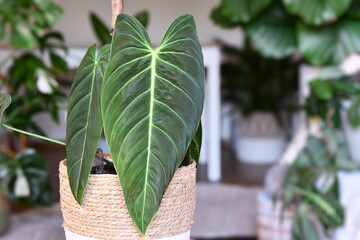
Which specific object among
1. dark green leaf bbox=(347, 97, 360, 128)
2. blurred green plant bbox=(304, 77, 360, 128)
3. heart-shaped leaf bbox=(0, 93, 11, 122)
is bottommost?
heart-shaped leaf bbox=(0, 93, 11, 122)

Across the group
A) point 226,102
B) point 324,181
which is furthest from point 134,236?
point 226,102

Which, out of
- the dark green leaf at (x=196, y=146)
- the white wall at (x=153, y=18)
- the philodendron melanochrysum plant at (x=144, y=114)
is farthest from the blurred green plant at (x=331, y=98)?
the white wall at (x=153, y=18)

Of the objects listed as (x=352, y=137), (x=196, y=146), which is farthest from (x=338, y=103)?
(x=196, y=146)

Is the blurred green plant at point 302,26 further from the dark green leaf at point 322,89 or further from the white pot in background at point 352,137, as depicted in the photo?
the white pot in background at point 352,137

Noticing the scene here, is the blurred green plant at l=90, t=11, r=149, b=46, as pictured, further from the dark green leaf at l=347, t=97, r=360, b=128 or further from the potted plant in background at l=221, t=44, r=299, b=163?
the potted plant in background at l=221, t=44, r=299, b=163

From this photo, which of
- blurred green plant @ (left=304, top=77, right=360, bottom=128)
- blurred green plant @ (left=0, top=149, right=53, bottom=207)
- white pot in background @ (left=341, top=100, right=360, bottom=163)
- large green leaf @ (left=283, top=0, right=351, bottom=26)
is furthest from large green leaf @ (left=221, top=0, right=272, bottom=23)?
blurred green plant @ (left=0, top=149, right=53, bottom=207)

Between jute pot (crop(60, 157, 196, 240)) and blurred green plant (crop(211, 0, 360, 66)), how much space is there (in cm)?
165

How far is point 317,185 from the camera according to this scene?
6.21ft

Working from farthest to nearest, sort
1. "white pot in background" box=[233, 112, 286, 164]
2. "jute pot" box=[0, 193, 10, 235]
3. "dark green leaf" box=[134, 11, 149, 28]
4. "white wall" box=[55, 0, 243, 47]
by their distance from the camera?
"white wall" box=[55, 0, 243, 47] → "white pot in background" box=[233, 112, 286, 164] → "jute pot" box=[0, 193, 10, 235] → "dark green leaf" box=[134, 11, 149, 28]

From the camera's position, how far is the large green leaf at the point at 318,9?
6.58 feet

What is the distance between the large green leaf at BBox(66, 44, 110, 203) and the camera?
1.71 ft

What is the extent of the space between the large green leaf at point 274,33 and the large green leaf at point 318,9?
0.99ft

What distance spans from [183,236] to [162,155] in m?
0.13

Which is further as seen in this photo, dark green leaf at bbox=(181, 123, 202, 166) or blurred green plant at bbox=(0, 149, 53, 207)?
blurred green plant at bbox=(0, 149, 53, 207)
